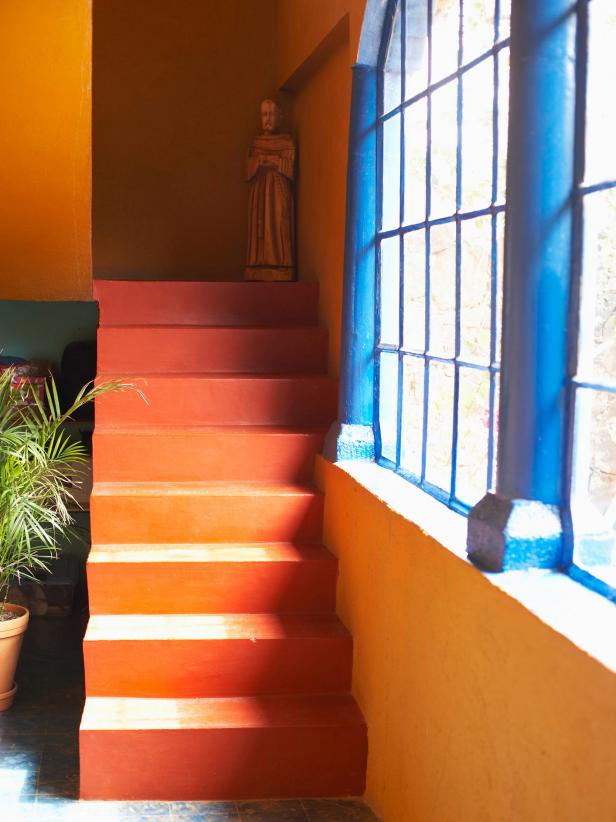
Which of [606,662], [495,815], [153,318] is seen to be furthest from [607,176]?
[153,318]

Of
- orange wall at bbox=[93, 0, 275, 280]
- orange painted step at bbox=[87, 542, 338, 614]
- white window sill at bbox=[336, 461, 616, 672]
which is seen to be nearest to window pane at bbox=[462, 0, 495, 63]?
white window sill at bbox=[336, 461, 616, 672]

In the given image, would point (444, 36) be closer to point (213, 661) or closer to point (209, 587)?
point (209, 587)

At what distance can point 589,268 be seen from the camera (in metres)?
2.37

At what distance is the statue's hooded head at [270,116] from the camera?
5957 millimetres

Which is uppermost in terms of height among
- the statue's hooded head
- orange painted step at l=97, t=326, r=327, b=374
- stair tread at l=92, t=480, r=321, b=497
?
the statue's hooded head

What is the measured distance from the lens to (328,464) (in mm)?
4328

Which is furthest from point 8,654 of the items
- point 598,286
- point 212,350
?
point 598,286

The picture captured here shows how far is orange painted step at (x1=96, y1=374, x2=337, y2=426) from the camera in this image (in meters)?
4.67

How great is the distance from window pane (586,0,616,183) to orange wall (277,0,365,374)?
1.98 meters

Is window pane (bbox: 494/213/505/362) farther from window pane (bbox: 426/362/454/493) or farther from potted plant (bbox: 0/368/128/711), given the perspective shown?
potted plant (bbox: 0/368/128/711)

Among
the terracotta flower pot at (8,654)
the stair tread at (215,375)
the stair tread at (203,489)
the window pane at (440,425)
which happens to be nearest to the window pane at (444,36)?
the window pane at (440,425)

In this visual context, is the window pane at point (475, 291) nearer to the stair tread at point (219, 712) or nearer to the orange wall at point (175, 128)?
the stair tread at point (219, 712)

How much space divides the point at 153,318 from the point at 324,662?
2.15 meters

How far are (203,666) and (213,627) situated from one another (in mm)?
170
